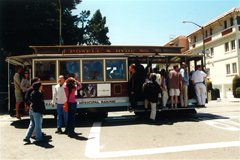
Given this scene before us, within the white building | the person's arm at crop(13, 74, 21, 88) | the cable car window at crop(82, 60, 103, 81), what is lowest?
the person's arm at crop(13, 74, 21, 88)

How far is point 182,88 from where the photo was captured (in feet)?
44.2

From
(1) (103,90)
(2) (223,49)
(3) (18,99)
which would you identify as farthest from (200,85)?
(2) (223,49)

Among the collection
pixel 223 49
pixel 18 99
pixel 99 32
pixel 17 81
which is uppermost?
pixel 99 32

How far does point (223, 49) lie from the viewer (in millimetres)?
42781

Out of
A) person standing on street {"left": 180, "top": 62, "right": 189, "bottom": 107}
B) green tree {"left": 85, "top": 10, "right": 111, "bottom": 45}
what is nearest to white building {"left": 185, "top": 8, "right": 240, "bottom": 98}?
person standing on street {"left": 180, "top": 62, "right": 189, "bottom": 107}

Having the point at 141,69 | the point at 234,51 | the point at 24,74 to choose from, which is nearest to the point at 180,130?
the point at 141,69

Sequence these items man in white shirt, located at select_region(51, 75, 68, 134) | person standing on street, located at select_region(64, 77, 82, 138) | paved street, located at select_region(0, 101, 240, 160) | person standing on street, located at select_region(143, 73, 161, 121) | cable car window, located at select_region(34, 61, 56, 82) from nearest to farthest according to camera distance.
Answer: paved street, located at select_region(0, 101, 240, 160), person standing on street, located at select_region(64, 77, 82, 138), man in white shirt, located at select_region(51, 75, 68, 134), person standing on street, located at select_region(143, 73, 161, 121), cable car window, located at select_region(34, 61, 56, 82)

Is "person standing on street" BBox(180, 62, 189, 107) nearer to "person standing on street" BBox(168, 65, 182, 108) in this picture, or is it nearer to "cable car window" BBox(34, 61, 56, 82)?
"person standing on street" BBox(168, 65, 182, 108)

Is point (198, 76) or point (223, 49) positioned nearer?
point (198, 76)

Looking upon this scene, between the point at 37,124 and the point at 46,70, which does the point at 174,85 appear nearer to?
the point at 46,70

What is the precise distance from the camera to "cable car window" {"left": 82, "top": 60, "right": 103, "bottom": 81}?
512 inches

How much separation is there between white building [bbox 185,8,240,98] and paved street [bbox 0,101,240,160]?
27.2 m

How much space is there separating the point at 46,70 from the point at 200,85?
6467mm

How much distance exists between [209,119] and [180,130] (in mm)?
2758
